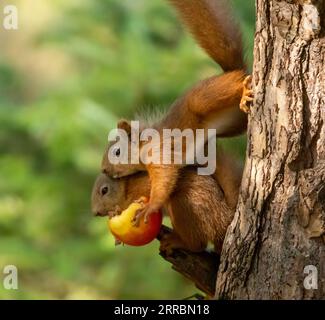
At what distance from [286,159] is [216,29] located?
94 centimetres

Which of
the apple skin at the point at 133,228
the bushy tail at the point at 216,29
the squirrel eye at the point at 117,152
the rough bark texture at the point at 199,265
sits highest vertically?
the bushy tail at the point at 216,29

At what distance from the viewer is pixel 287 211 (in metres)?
4.01

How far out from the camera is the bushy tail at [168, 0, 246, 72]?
458 centimetres

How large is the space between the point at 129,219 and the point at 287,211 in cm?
90

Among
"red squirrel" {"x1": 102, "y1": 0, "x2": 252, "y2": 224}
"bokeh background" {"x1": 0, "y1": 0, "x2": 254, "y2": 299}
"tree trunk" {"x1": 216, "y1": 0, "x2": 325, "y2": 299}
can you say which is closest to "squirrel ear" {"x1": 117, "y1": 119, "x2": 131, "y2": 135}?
"red squirrel" {"x1": 102, "y1": 0, "x2": 252, "y2": 224}

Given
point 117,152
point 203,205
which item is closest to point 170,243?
point 203,205

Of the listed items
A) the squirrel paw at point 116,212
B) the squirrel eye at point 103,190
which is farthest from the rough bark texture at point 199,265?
the squirrel eye at point 103,190

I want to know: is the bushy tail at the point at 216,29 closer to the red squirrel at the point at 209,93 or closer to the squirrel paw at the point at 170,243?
the red squirrel at the point at 209,93

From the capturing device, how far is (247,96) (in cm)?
423

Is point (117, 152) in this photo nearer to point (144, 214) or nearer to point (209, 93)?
point (144, 214)

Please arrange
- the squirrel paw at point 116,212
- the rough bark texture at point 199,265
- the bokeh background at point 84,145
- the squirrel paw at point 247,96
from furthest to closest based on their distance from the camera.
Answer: the bokeh background at point 84,145 → the squirrel paw at point 116,212 → the rough bark texture at point 199,265 → the squirrel paw at point 247,96

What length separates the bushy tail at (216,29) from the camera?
15.0 feet

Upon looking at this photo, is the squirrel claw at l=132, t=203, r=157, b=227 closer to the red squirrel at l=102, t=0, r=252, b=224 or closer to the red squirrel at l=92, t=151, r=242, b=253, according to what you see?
the red squirrel at l=102, t=0, r=252, b=224

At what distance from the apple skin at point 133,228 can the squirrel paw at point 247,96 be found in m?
0.73
